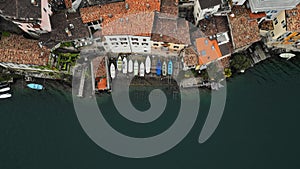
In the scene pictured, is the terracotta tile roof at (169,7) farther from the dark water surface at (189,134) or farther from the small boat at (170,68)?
the dark water surface at (189,134)

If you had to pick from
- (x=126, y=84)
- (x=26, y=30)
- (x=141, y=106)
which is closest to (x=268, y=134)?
(x=141, y=106)

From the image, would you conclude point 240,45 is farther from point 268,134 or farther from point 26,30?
point 26,30

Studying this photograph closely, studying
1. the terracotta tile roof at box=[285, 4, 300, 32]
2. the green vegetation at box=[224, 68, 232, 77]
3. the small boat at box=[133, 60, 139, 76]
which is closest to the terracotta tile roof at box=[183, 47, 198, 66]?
the green vegetation at box=[224, 68, 232, 77]

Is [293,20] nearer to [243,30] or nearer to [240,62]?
[243,30]

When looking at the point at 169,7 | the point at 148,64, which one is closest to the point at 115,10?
the point at 169,7

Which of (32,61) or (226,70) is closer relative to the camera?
(32,61)

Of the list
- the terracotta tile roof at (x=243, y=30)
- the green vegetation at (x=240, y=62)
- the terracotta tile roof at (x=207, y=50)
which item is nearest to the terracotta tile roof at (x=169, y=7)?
the terracotta tile roof at (x=207, y=50)
